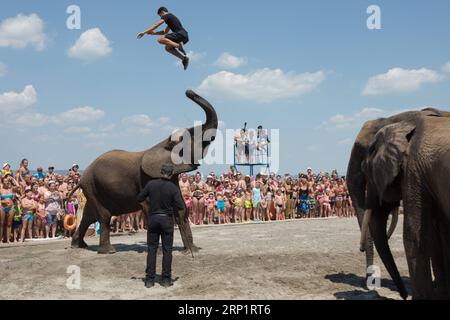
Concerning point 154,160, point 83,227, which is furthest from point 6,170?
point 154,160

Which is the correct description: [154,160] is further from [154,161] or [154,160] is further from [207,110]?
[207,110]

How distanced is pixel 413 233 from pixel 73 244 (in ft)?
29.8

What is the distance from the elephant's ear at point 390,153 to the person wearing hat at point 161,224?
3.51 meters

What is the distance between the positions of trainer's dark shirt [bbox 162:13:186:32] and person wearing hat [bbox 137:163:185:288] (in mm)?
4228

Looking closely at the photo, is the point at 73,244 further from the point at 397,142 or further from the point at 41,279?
the point at 397,142

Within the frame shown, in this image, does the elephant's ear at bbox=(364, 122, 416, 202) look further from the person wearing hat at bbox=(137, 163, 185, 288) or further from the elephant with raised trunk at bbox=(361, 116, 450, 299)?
the person wearing hat at bbox=(137, 163, 185, 288)

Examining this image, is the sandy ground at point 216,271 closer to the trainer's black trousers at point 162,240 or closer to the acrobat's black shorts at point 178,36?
the trainer's black trousers at point 162,240

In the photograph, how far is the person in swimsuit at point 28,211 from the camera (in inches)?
577

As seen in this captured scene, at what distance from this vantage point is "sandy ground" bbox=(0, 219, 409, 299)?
7.61m

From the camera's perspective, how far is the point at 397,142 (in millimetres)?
6238

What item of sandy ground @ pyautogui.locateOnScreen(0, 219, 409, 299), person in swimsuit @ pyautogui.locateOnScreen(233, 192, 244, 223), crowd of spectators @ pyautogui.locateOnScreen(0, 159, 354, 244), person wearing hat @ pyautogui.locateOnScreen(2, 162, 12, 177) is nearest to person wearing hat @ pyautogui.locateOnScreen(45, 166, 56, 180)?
crowd of spectators @ pyautogui.locateOnScreen(0, 159, 354, 244)

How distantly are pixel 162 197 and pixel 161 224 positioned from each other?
464 millimetres

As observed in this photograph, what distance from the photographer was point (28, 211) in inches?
579
